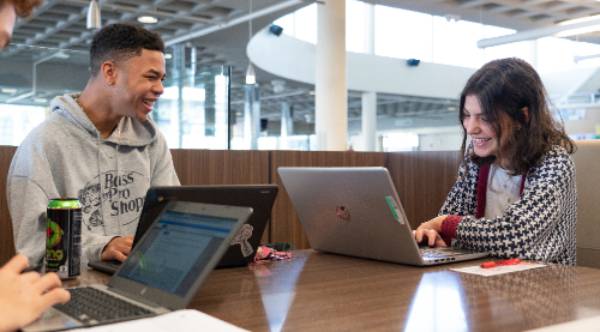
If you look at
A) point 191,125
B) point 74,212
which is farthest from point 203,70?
→ point 74,212

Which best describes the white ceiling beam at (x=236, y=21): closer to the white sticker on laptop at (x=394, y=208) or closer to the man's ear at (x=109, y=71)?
the man's ear at (x=109, y=71)

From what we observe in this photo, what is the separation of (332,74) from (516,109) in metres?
5.29

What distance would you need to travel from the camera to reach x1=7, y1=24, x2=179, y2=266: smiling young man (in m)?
1.62

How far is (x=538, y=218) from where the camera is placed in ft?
5.38

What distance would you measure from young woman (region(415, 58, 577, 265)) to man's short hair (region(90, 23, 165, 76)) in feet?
3.42

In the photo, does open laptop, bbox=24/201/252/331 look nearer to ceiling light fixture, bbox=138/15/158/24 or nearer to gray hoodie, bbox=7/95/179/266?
gray hoodie, bbox=7/95/179/266

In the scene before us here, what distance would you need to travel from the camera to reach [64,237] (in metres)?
1.25

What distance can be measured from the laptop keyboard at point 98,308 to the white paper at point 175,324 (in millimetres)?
33

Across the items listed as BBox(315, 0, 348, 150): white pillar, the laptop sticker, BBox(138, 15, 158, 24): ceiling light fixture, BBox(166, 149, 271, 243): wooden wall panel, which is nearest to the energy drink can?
the laptop sticker

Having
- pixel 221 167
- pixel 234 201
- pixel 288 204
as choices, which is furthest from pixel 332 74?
pixel 234 201

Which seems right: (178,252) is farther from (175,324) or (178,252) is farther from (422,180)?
(422,180)

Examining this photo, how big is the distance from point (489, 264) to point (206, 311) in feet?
2.41

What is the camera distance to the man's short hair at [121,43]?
2.04 m

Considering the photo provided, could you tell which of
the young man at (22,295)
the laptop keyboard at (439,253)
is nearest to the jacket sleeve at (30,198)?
the young man at (22,295)
